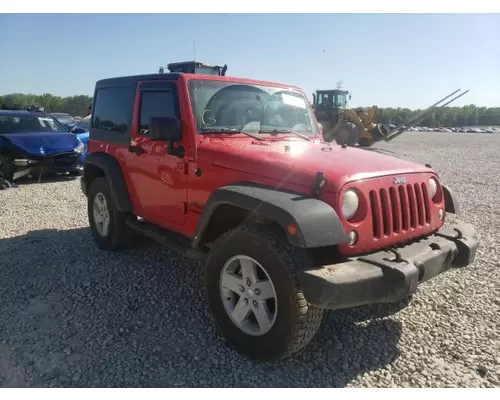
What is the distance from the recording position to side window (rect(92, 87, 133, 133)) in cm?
464

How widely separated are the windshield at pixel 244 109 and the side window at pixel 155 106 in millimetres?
258

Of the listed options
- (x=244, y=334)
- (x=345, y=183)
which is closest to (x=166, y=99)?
(x=345, y=183)

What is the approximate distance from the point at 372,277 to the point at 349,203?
1.73ft

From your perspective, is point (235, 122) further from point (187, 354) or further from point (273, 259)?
point (187, 354)

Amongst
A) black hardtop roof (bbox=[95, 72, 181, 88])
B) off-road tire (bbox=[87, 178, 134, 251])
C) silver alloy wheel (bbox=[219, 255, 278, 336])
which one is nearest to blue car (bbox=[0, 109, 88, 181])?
black hardtop roof (bbox=[95, 72, 181, 88])

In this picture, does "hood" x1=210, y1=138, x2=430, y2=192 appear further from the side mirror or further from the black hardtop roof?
the black hardtop roof

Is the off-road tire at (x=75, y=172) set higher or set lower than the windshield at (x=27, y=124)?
lower

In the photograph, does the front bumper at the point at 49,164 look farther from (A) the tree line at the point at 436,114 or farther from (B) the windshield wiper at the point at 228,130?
(A) the tree line at the point at 436,114

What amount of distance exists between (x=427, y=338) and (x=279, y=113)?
2.42 metres

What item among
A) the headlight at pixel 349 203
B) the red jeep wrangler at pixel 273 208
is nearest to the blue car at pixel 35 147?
the red jeep wrangler at pixel 273 208

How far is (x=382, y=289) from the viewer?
2.61 meters

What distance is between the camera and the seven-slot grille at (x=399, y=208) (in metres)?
2.90

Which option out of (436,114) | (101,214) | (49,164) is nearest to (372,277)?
(101,214)

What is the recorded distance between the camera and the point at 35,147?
9461 mm
